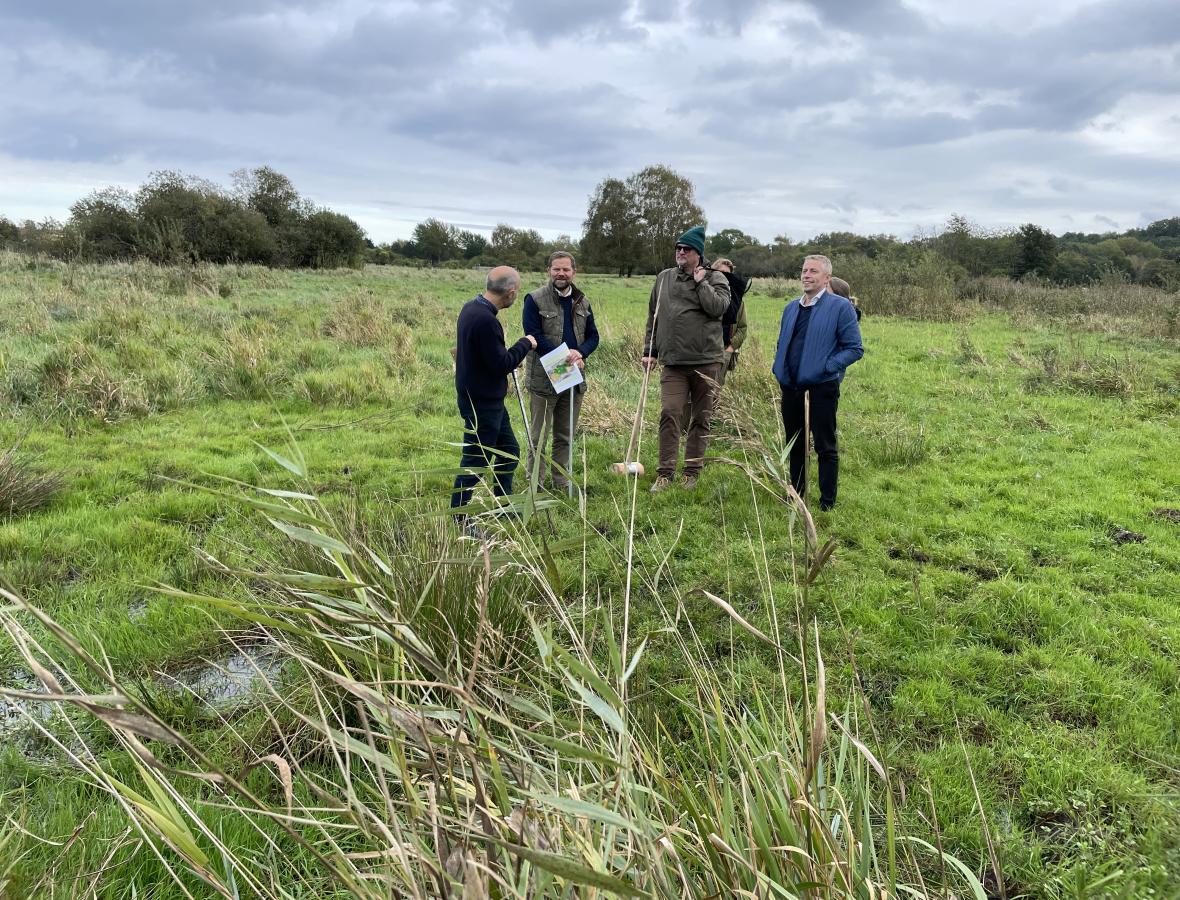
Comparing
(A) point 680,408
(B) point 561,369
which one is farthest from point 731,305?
(B) point 561,369

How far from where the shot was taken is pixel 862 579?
13.9 ft

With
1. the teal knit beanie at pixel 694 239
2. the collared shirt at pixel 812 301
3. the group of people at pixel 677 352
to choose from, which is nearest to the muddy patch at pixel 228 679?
the group of people at pixel 677 352

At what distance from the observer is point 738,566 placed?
14.4 ft

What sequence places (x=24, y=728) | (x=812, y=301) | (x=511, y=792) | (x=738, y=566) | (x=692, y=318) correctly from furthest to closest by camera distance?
(x=692, y=318)
(x=812, y=301)
(x=738, y=566)
(x=24, y=728)
(x=511, y=792)

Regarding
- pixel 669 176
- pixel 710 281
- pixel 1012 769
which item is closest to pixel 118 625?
pixel 1012 769

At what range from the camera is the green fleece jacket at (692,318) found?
532 centimetres

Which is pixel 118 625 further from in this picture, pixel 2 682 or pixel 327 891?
pixel 327 891

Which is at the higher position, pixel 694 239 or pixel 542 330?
pixel 694 239

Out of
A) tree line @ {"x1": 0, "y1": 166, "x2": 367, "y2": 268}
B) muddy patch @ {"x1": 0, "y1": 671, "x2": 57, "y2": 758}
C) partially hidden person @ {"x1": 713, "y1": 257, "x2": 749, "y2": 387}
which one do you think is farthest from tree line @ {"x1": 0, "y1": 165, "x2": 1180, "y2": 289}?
muddy patch @ {"x1": 0, "y1": 671, "x2": 57, "y2": 758}

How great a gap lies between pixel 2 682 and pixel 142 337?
9.28 meters

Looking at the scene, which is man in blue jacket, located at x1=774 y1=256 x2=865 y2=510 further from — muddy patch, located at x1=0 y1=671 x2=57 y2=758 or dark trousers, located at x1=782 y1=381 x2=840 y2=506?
muddy patch, located at x1=0 y1=671 x2=57 y2=758

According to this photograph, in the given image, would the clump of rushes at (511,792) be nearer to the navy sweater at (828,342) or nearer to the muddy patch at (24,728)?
the muddy patch at (24,728)

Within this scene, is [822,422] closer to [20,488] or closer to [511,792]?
[511,792]

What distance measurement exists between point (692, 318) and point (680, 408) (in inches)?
32.6
